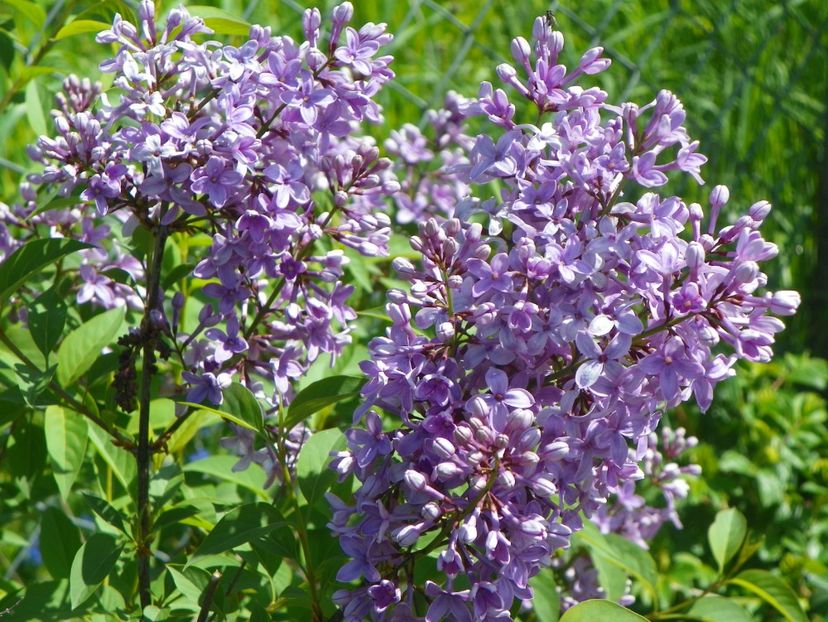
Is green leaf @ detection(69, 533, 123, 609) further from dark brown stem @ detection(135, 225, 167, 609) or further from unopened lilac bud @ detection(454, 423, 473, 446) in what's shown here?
unopened lilac bud @ detection(454, 423, 473, 446)

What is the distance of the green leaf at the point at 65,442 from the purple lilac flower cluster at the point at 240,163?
0.14 m

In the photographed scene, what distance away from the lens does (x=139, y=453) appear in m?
1.22

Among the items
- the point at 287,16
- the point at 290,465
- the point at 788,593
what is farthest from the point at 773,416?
the point at 287,16

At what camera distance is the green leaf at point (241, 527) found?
3.58ft

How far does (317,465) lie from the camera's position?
122cm

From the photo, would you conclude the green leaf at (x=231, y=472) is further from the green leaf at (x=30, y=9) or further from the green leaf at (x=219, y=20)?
the green leaf at (x=30, y=9)

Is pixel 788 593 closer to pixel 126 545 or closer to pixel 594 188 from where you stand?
pixel 594 188

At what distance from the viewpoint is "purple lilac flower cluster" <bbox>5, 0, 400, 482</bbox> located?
1092mm

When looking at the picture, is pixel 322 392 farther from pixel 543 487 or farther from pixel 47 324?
pixel 47 324

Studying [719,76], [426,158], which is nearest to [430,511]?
[426,158]

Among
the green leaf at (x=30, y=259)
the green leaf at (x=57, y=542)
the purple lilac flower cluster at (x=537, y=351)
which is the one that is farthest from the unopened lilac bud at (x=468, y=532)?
the green leaf at (x=57, y=542)

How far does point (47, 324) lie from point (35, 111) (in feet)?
1.58

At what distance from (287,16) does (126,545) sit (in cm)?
307

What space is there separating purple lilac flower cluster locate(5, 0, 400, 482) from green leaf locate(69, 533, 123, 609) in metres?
0.19
